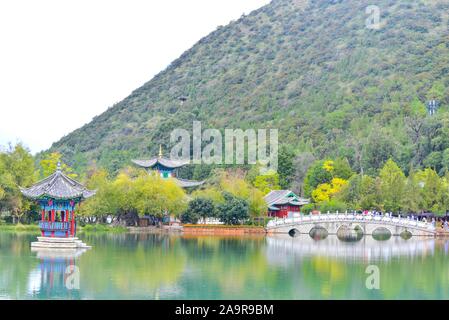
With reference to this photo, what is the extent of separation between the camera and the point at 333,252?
3612 cm

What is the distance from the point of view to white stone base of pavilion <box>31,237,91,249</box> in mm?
34219

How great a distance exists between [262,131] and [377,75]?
23245mm

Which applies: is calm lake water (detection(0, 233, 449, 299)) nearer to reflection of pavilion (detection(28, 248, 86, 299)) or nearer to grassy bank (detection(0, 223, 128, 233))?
reflection of pavilion (detection(28, 248, 86, 299))

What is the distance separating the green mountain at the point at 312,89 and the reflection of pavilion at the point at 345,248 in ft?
61.8

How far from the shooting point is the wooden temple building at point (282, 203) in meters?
57.5

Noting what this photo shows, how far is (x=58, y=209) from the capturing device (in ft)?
116

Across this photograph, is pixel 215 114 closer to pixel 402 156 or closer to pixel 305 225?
pixel 402 156

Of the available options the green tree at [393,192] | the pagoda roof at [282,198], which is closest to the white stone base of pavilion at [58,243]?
the green tree at [393,192]

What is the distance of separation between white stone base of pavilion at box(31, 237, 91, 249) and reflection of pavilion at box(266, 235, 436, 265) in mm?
7572

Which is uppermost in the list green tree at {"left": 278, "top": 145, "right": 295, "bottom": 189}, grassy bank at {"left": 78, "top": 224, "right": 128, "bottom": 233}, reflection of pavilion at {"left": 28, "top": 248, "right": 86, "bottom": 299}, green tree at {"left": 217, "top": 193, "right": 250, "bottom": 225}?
green tree at {"left": 278, "top": 145, "right": 295, "bottom": 189}

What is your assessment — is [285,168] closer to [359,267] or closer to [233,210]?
[233,210]

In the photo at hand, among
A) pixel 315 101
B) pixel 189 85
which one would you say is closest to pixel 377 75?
pixel 315 101

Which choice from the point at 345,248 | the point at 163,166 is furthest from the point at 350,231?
the point at 345,248

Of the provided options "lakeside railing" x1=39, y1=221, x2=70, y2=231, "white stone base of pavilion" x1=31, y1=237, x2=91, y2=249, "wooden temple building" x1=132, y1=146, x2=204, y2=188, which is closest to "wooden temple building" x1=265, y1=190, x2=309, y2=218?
"wooden temple building" x1=132, y1=146, x2=204, y2=188
